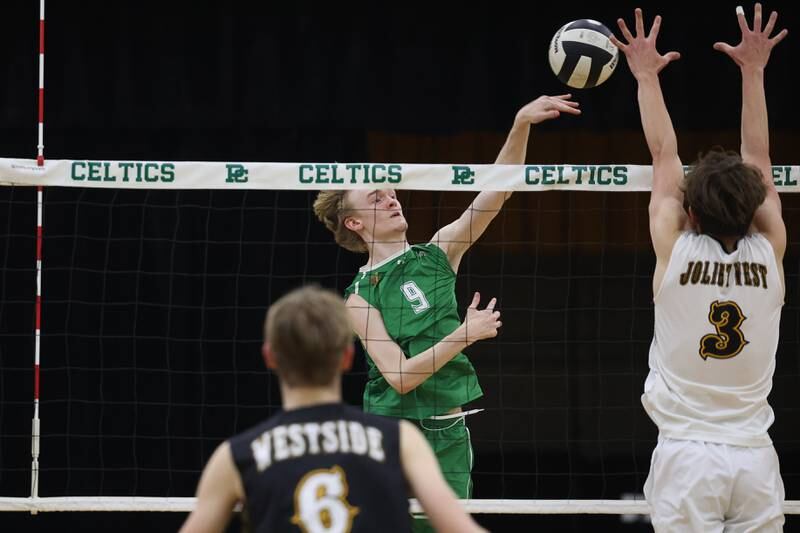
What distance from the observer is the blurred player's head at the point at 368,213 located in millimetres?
5082

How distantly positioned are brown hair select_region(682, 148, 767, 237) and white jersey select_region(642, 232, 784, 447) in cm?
7

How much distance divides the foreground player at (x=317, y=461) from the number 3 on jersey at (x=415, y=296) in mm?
2394

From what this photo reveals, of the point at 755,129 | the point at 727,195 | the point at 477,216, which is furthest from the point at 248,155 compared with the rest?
the point at 727,195

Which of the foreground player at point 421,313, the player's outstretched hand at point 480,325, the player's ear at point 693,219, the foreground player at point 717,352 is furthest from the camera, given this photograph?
the foreground player at point 421,313

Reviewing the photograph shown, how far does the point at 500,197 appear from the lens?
5117 mm

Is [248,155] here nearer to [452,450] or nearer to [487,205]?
[487,205]

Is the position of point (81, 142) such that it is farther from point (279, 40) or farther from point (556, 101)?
point (556, 101)

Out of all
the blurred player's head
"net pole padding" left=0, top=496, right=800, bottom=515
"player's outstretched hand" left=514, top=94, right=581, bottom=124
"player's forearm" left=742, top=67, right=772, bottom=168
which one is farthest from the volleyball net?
"player's forearm" left=742, top=67, right=772, bottom=168

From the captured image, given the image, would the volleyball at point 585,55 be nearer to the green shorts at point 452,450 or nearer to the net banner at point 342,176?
the net banner at point 342,176

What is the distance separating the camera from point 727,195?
357 centimetres

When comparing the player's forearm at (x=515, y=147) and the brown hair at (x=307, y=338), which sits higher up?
the player's forearm at (x=515, y=147)

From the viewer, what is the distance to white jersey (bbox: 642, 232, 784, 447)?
3.61m

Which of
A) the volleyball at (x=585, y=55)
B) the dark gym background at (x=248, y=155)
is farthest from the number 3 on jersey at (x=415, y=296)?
the dark gym background at (x=248, y=155)

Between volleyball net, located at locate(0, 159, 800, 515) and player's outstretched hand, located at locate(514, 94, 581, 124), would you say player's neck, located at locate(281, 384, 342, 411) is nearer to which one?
player's outstretched hand, located at locate(514, 94, 581, 124)
